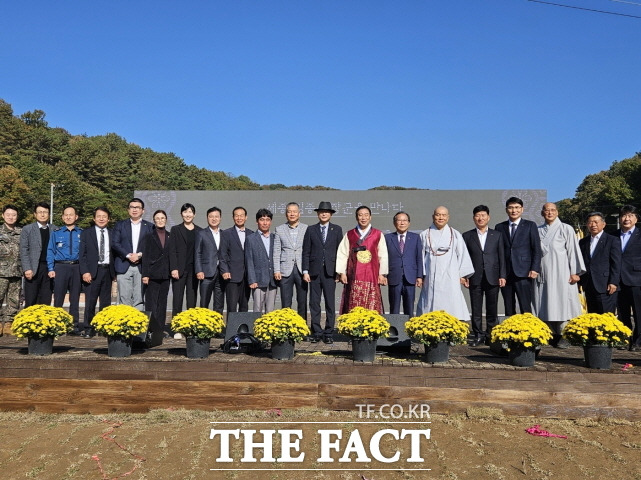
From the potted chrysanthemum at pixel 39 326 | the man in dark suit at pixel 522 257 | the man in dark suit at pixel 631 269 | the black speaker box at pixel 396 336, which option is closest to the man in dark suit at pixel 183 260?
the potted chrysanthemum at pixel 39 326

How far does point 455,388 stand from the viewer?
13.8 ft

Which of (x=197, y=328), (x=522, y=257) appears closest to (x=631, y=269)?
(x=522, y=257)

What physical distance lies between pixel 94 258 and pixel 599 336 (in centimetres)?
534

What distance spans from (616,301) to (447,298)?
191 centimetres

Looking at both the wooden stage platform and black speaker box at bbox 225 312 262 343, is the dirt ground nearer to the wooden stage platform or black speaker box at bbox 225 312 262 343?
the wooden stage platform

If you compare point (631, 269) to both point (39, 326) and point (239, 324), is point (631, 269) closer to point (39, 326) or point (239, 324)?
point (239, 324)

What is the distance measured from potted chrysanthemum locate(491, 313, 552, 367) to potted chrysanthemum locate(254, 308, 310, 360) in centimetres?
158

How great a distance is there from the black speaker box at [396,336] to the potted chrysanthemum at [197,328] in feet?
4.77

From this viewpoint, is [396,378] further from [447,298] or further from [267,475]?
[447,298]

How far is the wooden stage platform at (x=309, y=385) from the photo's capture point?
4129 mm

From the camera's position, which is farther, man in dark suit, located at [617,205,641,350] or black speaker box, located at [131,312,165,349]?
man in dark suit, located at [617,205,641,350]

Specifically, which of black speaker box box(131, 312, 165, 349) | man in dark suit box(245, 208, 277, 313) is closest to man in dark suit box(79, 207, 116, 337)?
black speaker box box(131, 312, 165, 349)

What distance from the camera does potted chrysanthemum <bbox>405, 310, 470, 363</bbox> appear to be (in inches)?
173

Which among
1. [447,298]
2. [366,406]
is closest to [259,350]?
[366,406]
